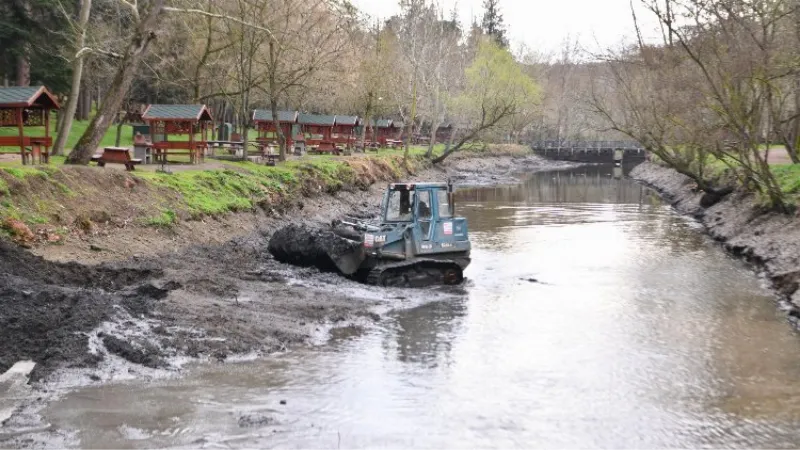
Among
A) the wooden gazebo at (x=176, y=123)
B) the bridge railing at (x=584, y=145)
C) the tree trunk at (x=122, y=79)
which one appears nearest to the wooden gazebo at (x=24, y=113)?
the tree trunk at (x=122, y=79)

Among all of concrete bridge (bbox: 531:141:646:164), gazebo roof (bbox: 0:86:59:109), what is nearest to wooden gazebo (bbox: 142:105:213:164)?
gazebo roof (bbox: 0:86:59:109)

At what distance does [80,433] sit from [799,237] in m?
19.7

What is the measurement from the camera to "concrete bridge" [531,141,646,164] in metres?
93.0

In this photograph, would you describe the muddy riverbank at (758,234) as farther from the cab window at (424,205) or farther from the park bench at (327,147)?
the park bench at (327,147)

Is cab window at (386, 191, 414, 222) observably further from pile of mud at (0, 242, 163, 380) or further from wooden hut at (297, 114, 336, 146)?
wooden hut at (297, 114, 336, 146)

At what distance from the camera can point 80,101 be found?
2181 inches

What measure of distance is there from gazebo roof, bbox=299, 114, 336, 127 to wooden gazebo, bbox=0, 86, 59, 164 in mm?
30241

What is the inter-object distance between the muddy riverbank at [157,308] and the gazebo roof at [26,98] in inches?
315

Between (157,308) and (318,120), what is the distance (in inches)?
1713

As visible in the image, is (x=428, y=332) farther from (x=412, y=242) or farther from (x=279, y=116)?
(x=279, y=116)

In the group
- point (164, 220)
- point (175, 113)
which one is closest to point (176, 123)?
point (175, 113)

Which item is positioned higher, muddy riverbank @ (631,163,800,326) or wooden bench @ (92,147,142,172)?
wooden bench @ (92,147,142,172)

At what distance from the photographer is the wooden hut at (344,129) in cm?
5466

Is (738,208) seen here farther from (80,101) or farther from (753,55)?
(80,101)
